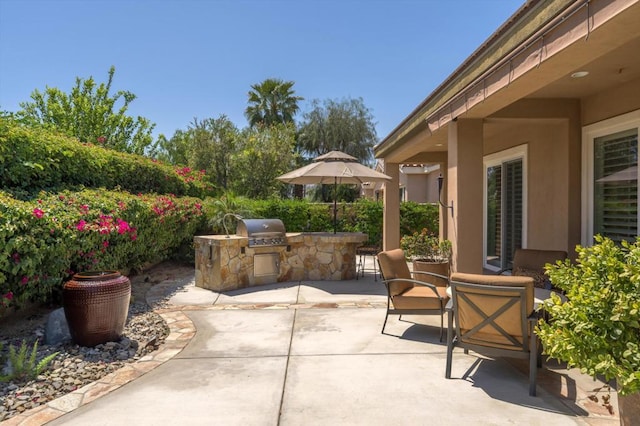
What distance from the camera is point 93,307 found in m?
4.45

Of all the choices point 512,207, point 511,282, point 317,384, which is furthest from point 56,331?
point 512,207

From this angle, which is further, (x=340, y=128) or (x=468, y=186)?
(x=340, y=128)

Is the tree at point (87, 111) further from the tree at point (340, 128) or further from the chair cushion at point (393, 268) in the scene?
the chair cushion at point (393, 268)

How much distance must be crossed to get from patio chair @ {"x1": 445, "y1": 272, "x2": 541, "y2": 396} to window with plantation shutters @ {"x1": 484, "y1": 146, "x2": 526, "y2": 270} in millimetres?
5271

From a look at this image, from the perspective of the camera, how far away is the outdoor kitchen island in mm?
7789

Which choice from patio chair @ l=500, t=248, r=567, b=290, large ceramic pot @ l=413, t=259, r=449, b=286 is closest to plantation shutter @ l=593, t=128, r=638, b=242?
patio chair @ l=500, t=248, r=567, b=290

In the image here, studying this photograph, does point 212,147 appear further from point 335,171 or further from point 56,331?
point 56,331

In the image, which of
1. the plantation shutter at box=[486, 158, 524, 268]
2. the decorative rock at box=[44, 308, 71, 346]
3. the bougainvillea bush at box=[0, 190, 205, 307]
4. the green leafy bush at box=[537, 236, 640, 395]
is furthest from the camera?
the plantation shutter at box=[486, 158, 524, 268]

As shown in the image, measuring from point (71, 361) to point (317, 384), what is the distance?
259cm

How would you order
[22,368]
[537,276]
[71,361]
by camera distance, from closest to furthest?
1. [22,368]
2. [71,361]
3. [537,276]

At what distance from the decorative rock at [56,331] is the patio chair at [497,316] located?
4224mm

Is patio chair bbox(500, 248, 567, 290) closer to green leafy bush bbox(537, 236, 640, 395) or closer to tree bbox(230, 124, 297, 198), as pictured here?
green leafy bush bbox(537, 236, 640, 395)

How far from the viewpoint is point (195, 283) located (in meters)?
8.30

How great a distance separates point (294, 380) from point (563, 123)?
573 centimetres
